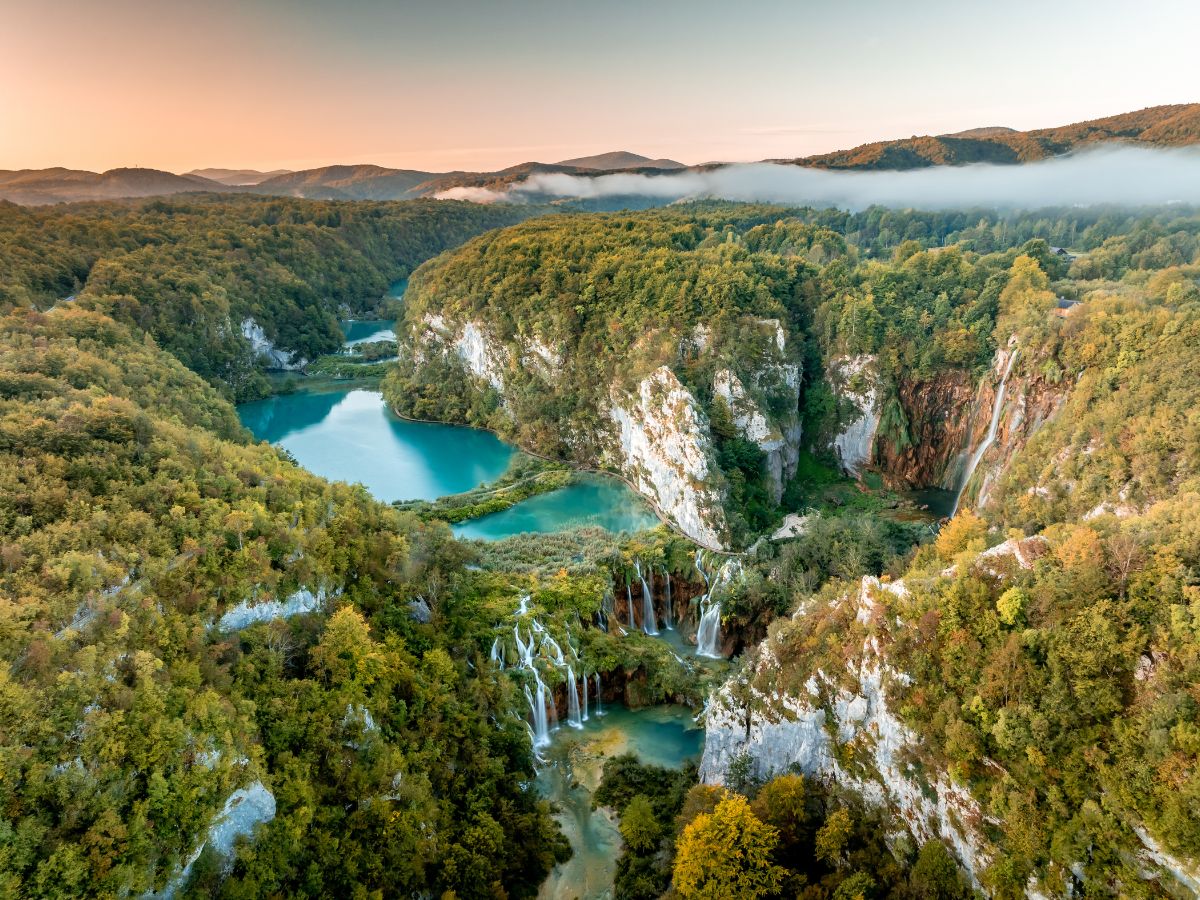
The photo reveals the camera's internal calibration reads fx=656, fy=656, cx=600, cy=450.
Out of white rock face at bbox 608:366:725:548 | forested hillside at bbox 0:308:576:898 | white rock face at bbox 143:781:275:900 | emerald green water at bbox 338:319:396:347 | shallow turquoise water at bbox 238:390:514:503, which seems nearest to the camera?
forested hillside at bbox 0:308:576:898

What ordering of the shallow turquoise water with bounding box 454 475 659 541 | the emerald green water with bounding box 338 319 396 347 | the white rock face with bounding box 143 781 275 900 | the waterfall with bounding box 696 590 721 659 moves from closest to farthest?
the white rock face with bounding box 143 781 275 900 → the waterfall with bounding box 696 590 721 659 → the shallow turquoise water with bounding box 454 475 659 541 → the emerald green water with bounding box 338 319 396 347

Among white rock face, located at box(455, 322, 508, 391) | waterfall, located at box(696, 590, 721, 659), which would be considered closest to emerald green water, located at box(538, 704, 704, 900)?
waterfall, located at box(696, 590, 721, 659)

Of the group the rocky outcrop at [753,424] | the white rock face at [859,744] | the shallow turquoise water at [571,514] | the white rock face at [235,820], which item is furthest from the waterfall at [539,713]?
the rocky outcrop at [753,424]

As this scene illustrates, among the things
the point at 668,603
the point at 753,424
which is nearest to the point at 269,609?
the point at 668,603

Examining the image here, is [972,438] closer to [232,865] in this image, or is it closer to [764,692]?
[764,692]

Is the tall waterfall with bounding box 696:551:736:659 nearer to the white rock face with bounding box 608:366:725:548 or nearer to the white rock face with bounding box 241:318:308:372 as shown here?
the white rock face with bounding box 608:366:725:548

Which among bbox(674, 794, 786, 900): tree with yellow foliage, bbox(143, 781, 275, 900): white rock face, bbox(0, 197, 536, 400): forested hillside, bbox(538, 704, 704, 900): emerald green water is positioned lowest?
bbox(538, 704, 704, 900): emerald green water
